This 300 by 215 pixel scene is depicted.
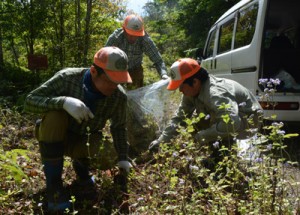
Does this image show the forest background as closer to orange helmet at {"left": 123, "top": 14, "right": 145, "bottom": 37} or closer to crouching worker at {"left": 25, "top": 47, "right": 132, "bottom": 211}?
crouching worker at {"left": 25, "top": 47, "right": 132, "bottom": 211}

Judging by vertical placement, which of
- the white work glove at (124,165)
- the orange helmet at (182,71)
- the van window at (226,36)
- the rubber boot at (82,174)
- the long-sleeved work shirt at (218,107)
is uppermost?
the van window at (226,36)

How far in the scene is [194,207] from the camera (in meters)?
2.08

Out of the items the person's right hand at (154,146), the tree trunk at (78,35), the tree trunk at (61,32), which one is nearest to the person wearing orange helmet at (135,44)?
the person's right hand at (154,146)

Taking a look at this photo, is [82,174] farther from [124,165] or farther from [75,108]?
[75,108]

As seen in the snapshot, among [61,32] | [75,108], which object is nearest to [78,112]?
[75,108]

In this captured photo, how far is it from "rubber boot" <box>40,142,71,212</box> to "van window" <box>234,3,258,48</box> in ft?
9.89

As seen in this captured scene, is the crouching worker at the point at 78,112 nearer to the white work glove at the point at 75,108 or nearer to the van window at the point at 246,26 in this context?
the white work glove at the point at 75,108

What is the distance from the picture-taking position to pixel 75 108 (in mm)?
2615

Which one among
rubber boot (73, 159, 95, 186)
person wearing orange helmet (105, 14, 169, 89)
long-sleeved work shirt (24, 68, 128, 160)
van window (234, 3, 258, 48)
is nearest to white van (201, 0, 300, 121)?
van window (234, 3, 258, 48)

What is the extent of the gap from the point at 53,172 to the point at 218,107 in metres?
1.39

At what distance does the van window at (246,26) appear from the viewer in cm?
466

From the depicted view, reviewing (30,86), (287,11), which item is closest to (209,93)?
(287,11)

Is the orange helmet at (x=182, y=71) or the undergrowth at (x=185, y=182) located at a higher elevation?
the orange helmet at (x=182, y=71)

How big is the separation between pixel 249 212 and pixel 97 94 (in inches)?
57.0
